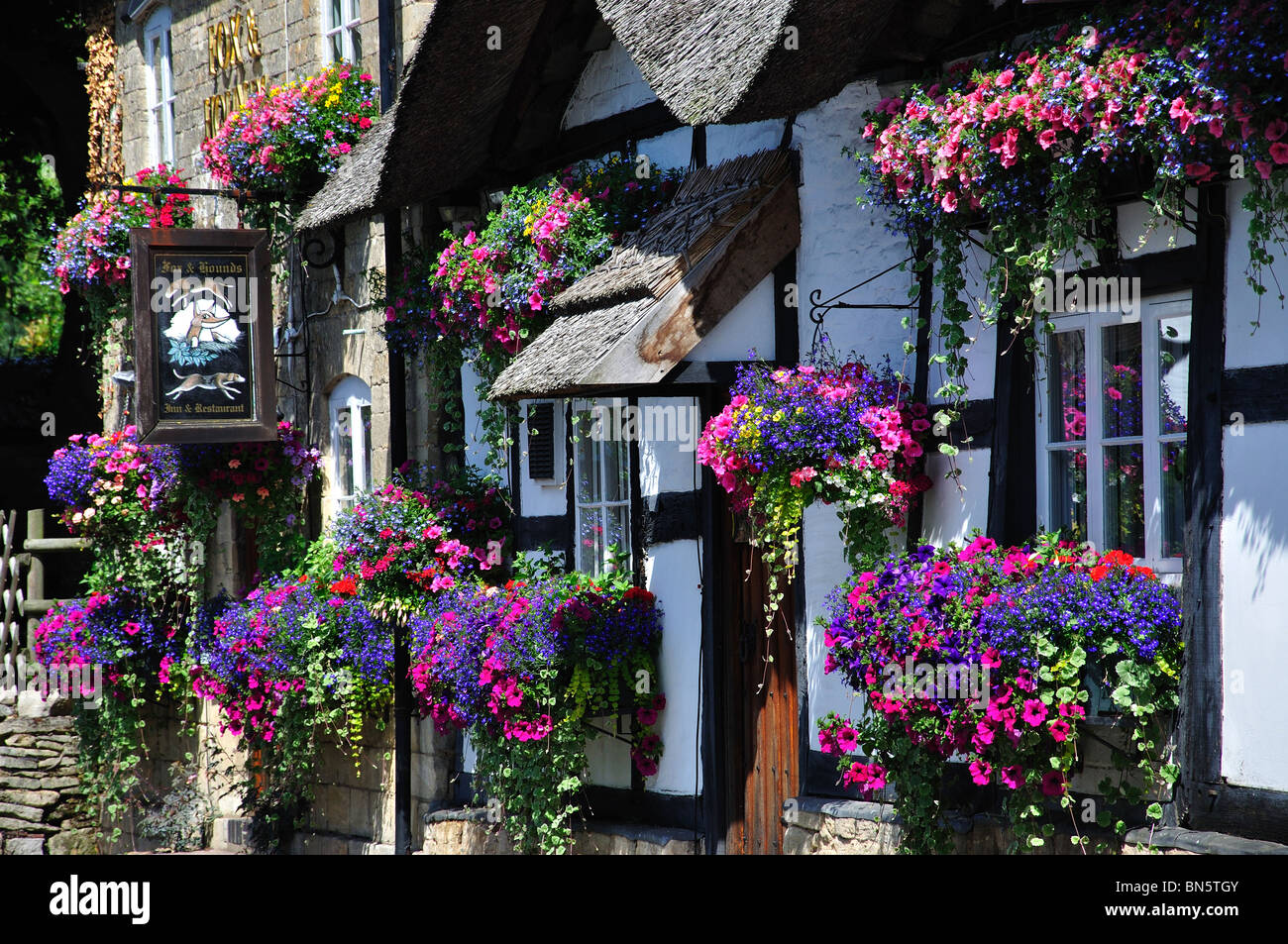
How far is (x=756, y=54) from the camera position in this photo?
245 inches

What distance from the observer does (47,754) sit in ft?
43.4

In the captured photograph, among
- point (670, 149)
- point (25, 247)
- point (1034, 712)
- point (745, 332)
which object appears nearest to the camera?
point (1034, 712)

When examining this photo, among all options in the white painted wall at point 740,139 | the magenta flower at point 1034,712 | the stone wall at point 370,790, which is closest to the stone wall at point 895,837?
the magenta flower at point 1034,712

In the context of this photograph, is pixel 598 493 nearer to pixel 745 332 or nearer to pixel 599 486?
pixel 599 486

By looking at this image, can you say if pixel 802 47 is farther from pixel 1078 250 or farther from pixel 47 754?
pixel 47 754

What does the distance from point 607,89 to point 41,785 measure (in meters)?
8.13

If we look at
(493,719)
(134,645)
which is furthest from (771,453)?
(134,645)

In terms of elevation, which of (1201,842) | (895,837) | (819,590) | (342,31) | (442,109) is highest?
(342,31)

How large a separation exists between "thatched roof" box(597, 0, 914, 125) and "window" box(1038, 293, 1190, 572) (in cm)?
139

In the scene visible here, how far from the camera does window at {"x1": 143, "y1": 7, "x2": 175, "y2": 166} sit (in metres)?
12.8

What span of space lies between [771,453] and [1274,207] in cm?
214

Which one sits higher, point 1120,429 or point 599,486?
point 1120,429

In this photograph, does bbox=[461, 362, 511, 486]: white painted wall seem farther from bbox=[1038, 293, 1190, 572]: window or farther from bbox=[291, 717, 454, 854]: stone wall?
bbox=[1038, 293, 1190, 572]: window

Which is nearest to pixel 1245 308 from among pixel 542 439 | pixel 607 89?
pixel 607 89
